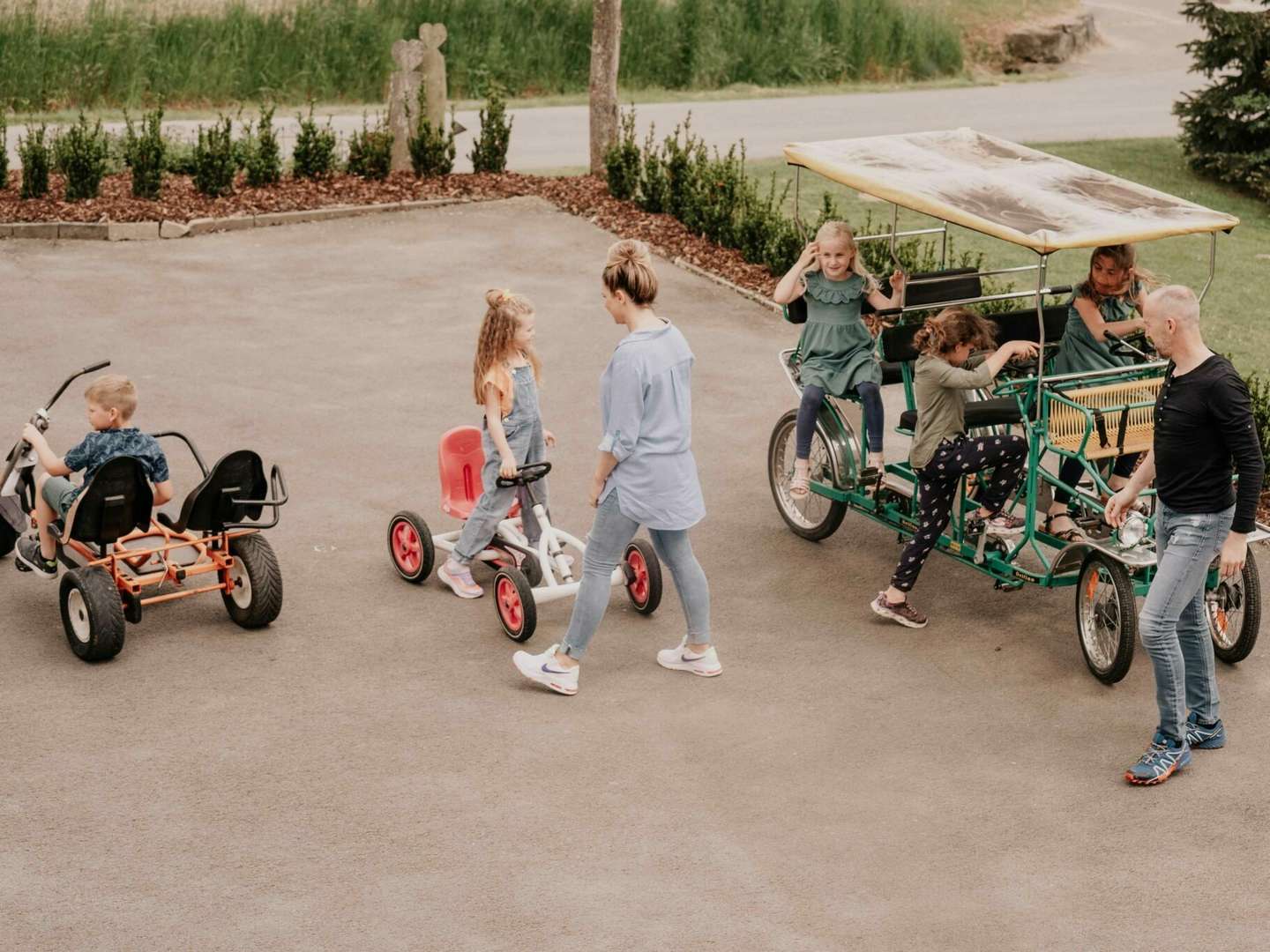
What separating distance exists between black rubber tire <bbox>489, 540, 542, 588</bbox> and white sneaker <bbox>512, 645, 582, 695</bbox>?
40.8 inches

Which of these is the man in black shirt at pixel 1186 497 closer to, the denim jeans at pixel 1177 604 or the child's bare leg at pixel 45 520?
the denim jeans at pixel 1177 604

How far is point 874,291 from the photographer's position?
9039mm

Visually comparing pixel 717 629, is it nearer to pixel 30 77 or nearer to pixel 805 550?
pixel 805 550

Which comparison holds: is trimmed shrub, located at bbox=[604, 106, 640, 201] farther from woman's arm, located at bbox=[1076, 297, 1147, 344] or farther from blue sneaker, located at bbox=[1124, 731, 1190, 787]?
blue sneaker, located at bbox=[1124, 731, 1190, 787]

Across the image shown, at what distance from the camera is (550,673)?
752cm

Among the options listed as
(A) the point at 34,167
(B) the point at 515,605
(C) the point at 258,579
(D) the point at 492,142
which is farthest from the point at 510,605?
(D) the point at 492,142

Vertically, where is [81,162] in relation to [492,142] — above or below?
below

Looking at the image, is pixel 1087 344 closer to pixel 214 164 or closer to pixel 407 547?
pixel 407 547

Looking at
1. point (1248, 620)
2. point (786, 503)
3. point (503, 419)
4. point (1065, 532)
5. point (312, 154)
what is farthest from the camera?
point (312, 154)

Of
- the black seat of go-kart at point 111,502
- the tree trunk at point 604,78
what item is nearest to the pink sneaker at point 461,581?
the black seat of go-kart at point 111,502

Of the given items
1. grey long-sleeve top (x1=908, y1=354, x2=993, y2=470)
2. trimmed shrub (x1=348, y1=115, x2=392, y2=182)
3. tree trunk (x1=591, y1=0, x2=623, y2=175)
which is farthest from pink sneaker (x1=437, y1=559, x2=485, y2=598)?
tree trunk (x1=591, y1=0, x2=623, y2=175)

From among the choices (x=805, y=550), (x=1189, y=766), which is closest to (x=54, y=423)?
(x=805, y=550)

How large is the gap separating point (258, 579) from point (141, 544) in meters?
0.61

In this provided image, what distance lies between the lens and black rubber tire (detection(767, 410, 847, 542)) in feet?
30.8
